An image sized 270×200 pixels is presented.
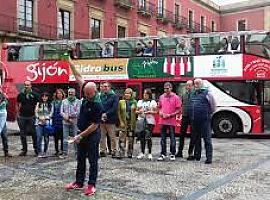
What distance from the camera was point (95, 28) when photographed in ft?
110

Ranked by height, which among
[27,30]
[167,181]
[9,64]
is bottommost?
[167,181]

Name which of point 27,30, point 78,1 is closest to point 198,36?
point 27,30

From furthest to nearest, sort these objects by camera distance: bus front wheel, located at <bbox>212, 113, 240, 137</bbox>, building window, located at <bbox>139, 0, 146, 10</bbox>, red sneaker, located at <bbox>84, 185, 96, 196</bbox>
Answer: building window, located at <bbox>139, 0, 146, 10</bbox> < bus front wheel, located at <bbox>212, 113, 240, 137</bbox> < red sneaker, located at <bbox>84, 185, 96, 196</bbox>

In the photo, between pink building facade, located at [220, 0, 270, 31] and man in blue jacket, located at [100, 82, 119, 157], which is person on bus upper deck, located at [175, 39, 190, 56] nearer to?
man in blue jacket, located at [100, 82, 119, 157]

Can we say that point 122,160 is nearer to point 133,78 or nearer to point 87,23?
point 133,78

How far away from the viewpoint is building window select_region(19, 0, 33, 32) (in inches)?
1057

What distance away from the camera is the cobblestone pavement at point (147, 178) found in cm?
707

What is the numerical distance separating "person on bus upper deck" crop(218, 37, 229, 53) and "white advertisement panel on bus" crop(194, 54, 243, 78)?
23cm

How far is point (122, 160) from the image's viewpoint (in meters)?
10.4

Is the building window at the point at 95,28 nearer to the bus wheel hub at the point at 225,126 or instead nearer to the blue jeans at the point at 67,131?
the bus wheel hub at the point at 225,126

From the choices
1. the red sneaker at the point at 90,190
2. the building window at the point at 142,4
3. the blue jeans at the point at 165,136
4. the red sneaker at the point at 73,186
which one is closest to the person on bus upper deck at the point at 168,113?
the blue jeans at the point at 165,136

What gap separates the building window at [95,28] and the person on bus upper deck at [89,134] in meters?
26.2

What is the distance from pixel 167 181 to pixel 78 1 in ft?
82.0

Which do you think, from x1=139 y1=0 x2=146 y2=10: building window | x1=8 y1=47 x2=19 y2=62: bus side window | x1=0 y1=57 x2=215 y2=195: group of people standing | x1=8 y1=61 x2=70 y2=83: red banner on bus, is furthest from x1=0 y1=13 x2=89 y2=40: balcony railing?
x1=0 y1=57 x2=215 y2=195: group of people standing
